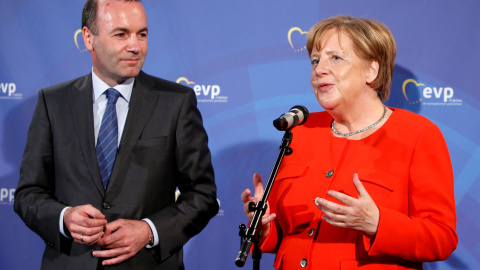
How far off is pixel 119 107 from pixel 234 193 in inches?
52.5

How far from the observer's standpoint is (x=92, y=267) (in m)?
2.26

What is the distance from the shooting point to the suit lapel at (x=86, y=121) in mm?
2307

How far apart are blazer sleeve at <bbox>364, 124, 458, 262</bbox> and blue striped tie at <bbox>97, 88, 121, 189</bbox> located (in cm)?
118

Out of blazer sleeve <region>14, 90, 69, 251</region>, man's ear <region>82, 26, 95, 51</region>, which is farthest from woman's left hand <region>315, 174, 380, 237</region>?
man's ear <region>82, 26, 95, 51</region>

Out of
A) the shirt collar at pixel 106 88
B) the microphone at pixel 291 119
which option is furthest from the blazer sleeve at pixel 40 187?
the microphone at pixel 291 119

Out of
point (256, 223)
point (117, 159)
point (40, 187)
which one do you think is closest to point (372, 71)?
point (256, 223)

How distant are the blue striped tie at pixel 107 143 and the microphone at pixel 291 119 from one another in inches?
33.4

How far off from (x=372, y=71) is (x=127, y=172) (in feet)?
4.00

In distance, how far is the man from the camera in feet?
7.54

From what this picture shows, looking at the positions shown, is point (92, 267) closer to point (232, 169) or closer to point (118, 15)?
point (118, 15)

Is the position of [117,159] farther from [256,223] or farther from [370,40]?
[370,40]

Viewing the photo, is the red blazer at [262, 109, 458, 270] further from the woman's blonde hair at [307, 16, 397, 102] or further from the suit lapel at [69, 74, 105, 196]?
the suit lapel at [69, 74, 105, 196]

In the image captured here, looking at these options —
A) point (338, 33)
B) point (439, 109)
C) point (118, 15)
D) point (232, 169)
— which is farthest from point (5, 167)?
point (439, 109)

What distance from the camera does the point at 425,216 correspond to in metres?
2.06
